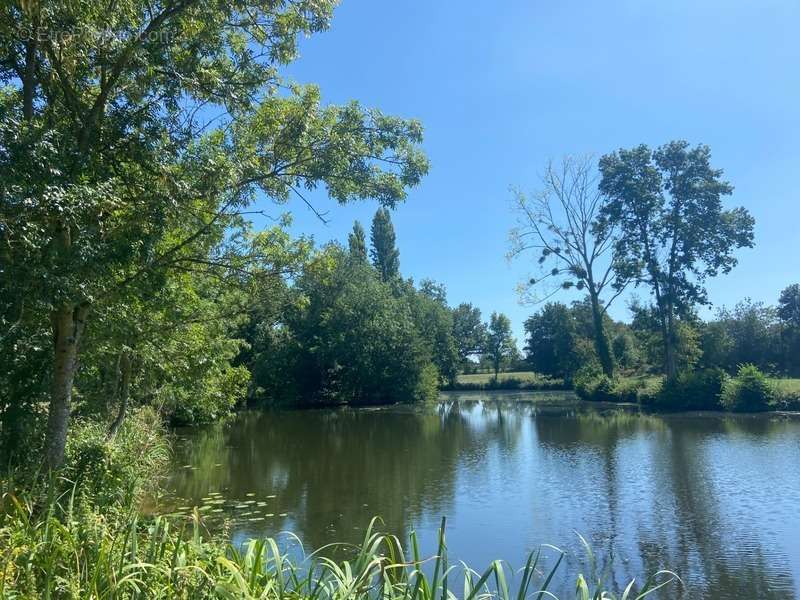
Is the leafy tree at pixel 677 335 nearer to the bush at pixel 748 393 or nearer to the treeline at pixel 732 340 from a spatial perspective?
the treeline at pixel 732 340

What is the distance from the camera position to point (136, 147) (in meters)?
6.99

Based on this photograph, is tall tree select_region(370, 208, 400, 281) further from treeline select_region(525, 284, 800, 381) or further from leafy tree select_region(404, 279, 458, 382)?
Answer: treeline select_region(525, 284, 800, 381)

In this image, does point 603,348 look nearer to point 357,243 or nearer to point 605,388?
point 605,388

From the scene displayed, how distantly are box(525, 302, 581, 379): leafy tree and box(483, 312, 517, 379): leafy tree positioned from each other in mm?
3280

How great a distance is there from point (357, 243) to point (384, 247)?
7.66 m

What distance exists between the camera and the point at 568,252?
40719 millimetres

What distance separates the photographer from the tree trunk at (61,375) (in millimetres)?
6961

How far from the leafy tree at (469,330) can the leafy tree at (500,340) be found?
2207mm

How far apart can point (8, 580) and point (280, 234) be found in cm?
626

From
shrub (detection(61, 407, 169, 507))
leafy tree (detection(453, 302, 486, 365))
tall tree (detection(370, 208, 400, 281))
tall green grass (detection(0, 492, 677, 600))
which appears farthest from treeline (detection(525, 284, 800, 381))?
tall green grass (detection(0, 492, 677, 600))

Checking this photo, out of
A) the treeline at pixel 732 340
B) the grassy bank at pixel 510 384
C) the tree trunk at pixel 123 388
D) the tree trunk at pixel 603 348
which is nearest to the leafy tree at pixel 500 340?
the grassy bank at pixel 510 384

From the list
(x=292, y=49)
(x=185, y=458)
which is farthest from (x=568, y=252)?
(x=292, y=49)

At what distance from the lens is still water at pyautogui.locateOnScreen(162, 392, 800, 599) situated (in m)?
8.95

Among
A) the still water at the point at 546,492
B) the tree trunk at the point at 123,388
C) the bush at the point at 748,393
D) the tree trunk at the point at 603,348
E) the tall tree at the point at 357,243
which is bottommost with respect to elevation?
the still water at the point at 546,492
